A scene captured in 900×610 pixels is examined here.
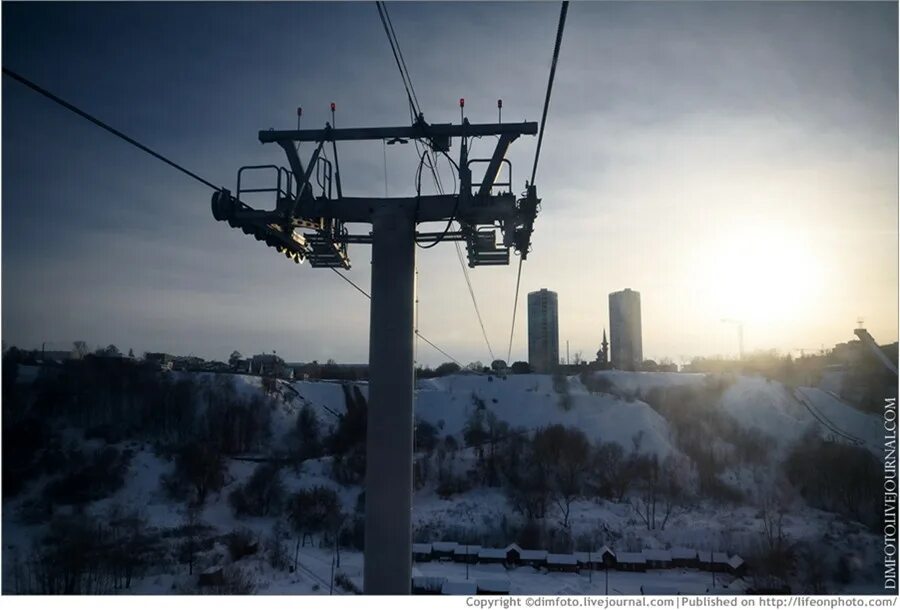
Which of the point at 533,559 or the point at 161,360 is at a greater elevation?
the point at 161,360

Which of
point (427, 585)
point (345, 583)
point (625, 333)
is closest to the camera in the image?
point (427, 585)

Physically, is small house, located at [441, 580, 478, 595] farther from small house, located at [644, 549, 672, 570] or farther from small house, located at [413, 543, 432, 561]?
small house, located at [644, 549, 672, 570]

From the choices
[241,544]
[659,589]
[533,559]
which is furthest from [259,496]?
[659,589]

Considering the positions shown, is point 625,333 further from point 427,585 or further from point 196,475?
point 427,585

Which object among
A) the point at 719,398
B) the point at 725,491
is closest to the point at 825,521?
the point at 725,491

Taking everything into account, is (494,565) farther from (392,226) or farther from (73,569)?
(392,226)

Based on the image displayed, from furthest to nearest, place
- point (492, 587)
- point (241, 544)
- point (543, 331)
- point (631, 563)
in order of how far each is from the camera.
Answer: point (543, 331), point (241, 544), point (631, 563), point (492, 587)

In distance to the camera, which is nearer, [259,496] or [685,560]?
[685,560]

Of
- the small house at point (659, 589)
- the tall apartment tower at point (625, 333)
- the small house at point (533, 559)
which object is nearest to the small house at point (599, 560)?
the small house at point (533, 559)
